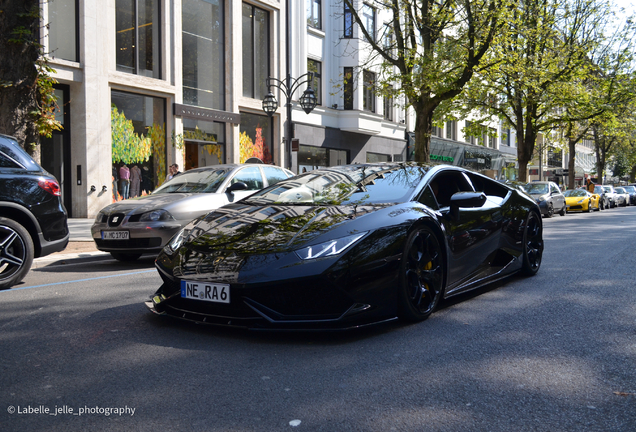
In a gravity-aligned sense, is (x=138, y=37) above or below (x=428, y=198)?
above

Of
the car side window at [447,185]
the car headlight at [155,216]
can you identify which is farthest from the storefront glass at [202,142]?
the car side window at [447,185]

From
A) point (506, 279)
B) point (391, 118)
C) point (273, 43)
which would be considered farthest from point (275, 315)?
point (391, 118)

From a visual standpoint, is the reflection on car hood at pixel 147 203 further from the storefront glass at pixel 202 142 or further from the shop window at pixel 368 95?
the shop window at pixel 368 95

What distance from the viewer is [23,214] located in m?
6.27

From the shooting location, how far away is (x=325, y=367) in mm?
3350

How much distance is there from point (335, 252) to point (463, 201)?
161 cm

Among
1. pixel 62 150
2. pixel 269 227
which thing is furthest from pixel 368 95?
pixel 269 227

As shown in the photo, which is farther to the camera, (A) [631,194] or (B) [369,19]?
(A) [631,194]

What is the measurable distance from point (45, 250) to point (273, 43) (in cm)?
1968

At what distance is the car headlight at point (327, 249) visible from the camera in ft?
12.2

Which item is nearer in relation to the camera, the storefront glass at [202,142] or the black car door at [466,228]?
the black car door at [466,228]

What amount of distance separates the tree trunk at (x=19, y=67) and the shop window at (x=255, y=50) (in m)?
13.9

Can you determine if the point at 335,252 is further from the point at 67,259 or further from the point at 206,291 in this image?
the point at 67,259

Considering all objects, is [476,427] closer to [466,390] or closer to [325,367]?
[466,390]
